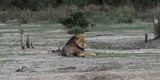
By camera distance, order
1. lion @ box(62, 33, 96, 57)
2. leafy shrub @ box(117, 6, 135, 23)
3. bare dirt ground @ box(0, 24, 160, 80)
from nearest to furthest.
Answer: bare dirt ground @ box(0, 24, 160, 80)
lion @ box(62, 33, 96, 57)
leafy shrub @ box(117, 6, 135, 23)

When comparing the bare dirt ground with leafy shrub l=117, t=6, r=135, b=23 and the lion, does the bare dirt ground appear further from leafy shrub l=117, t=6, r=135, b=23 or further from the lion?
leafy shrub l=117, t=6, r=135, b=23

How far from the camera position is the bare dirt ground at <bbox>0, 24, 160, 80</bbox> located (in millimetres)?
13117

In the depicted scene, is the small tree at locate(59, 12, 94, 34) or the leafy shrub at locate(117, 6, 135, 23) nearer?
the small tree at locate(59, 12, 94, 34)

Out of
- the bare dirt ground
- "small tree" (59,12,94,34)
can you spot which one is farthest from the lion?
"small tree" (59,12,94,34)

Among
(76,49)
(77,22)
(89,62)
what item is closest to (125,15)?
(77,22)

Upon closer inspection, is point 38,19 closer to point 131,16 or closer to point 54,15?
point 54,15

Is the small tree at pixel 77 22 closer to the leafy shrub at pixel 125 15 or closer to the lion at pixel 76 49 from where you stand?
the leafy shrub at pixel 125 15

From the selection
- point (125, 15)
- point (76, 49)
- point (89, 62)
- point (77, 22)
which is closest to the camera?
point (89, 62)

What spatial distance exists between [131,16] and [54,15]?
22.5 ft

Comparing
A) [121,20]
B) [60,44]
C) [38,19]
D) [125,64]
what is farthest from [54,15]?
[125,64]

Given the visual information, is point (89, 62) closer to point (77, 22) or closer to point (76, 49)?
point (76, 49)

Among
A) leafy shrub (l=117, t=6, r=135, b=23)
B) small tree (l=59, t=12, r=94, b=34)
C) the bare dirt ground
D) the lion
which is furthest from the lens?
leafy shrub (l=117, t=6, r=135, b=23)

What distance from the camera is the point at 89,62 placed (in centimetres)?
1597

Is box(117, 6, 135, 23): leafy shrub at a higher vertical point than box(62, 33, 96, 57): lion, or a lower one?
→ lower
